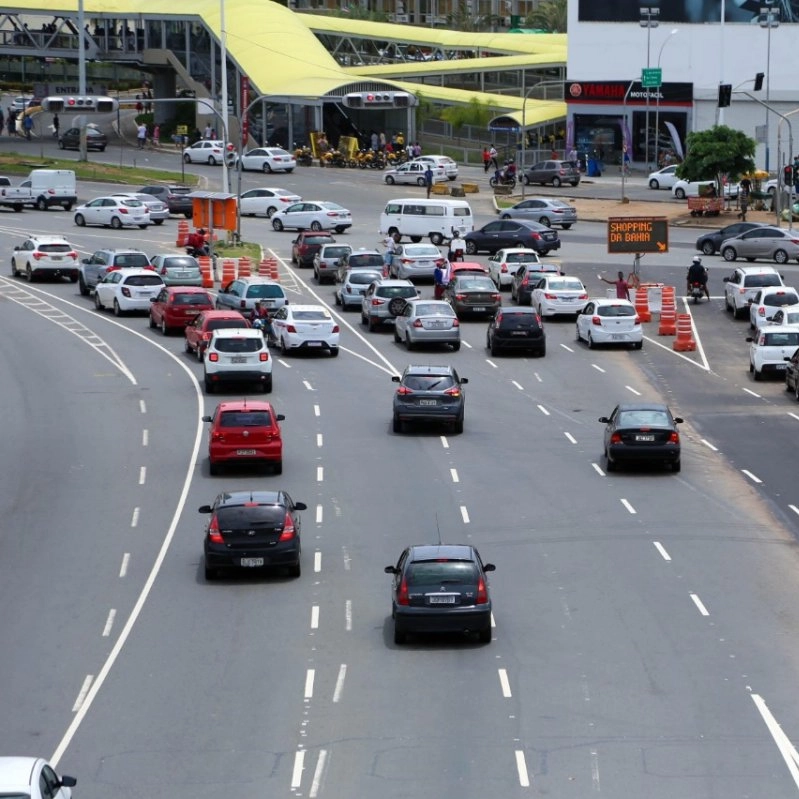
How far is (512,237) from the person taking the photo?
70000 millimetres

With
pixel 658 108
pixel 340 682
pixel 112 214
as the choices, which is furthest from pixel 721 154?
pixel 340 682

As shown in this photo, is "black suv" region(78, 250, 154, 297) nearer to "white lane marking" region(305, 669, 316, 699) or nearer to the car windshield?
the car windshield

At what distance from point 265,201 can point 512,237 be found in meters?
16.6

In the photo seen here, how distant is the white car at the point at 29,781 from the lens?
1560 centimetres

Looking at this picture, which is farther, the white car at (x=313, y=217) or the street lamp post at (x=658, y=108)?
the street lamp post at (x=658, y=108)

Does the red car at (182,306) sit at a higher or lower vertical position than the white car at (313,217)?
lower

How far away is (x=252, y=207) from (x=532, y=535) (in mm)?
52600

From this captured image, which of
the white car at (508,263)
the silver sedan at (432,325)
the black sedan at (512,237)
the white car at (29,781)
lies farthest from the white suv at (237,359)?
the white car at (29,781)

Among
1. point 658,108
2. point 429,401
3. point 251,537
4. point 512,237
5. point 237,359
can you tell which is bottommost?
point 251,537

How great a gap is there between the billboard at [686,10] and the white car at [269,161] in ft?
71.8

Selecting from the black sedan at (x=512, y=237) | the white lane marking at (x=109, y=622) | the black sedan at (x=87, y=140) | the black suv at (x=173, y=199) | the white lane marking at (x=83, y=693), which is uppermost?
the black sedan at (x=87, y=140)

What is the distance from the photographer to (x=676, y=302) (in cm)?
6081

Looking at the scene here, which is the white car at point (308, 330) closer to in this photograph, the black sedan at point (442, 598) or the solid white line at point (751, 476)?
the solid white line at point (751, 476)

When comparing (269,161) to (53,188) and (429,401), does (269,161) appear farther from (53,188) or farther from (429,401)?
(429,401)
